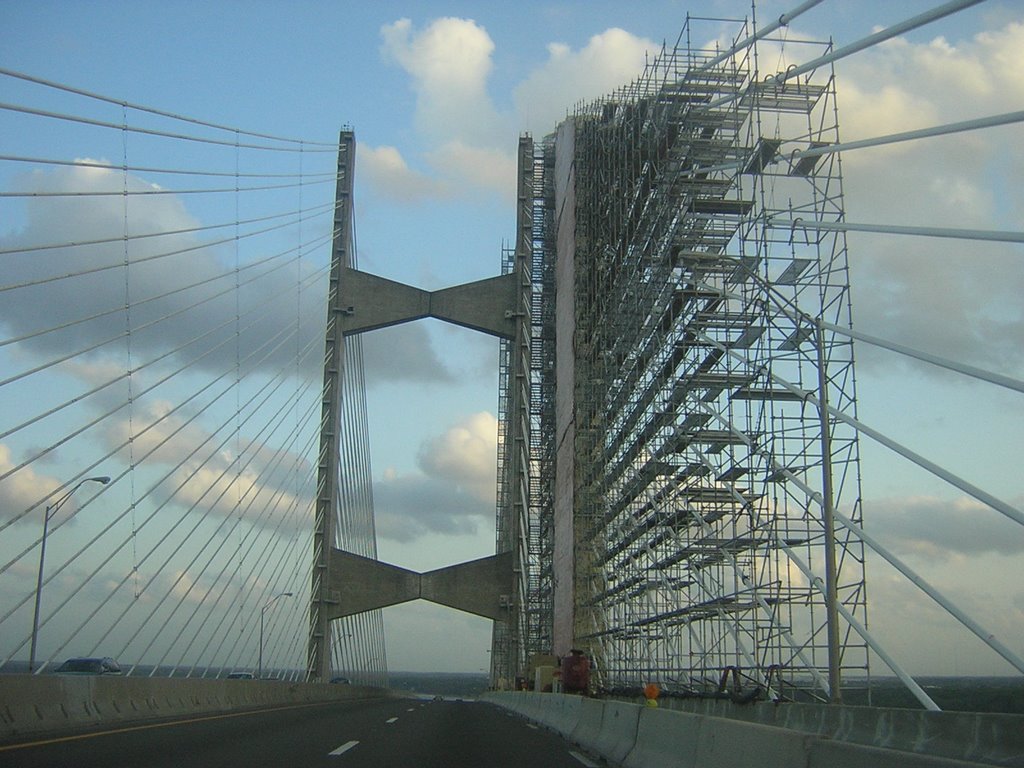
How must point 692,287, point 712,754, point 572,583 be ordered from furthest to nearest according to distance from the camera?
point 572,583, point 692,287, point 712,754

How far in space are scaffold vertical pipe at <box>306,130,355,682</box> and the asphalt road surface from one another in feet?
75.3

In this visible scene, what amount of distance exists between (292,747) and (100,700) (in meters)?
5.49

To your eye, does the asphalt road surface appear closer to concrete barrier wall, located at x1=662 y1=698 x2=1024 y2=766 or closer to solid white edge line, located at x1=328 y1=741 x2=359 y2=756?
solid white edge line, located at x1=328 y1=741 x2=359 y2=756

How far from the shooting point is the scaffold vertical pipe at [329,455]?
40.4 meters

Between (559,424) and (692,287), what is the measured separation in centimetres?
1751

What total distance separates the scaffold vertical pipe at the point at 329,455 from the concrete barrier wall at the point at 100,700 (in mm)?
13927

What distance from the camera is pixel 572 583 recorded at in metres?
39.3

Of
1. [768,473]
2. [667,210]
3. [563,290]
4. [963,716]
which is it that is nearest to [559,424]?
[563,290]

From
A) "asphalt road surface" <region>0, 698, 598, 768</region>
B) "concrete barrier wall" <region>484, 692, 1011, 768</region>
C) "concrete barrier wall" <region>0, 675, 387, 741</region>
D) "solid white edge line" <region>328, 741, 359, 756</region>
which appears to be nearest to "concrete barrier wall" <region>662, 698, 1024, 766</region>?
"concrete barrier wall" <region>484, 692, 1011, 768</region>

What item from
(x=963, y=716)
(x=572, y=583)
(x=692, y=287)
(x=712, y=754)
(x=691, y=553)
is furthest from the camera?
(x=572, y=583)

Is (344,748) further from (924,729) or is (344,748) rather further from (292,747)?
(924,729)

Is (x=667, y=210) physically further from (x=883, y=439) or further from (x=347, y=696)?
(x=347, y=696)

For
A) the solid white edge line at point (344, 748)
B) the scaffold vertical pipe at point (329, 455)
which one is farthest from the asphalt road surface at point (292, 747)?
the scaffold vertical pipe at point (329, 455)

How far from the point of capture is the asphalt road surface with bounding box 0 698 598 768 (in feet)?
33.1
